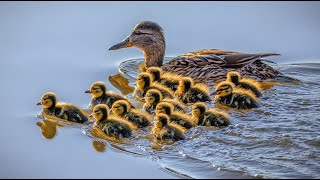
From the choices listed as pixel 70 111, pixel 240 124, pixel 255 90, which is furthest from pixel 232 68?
pixel 70 111

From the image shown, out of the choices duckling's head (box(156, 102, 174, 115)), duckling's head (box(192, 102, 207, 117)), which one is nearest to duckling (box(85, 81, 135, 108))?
duckling's head (box(156, 102, 174, 115))

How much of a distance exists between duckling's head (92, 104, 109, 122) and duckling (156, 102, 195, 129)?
0.45m

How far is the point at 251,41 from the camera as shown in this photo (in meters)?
9.20

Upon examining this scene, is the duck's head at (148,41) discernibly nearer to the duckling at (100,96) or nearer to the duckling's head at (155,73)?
the duckling's head at (155,73)

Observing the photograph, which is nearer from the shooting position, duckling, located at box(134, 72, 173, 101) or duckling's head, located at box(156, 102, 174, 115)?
duckling's head, located at box(156, 102, 174, 115)

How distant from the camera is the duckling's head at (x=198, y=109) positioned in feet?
22.9

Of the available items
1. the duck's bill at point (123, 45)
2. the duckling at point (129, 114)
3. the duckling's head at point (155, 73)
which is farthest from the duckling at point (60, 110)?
the duck's bill at point (123, 45)

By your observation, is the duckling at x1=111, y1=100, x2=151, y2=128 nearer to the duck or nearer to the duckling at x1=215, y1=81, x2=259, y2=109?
the duckling at x1=215, y1=81, x2=259, y2=109

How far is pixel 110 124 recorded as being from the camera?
22.4 feet

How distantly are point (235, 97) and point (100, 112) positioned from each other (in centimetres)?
133

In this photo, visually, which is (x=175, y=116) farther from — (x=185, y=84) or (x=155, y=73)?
(x=155, y=73)

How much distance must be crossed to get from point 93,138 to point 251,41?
305 centimetres

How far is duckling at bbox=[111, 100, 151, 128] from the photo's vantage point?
22.9 ft

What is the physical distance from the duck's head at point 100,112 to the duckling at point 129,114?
15cm
